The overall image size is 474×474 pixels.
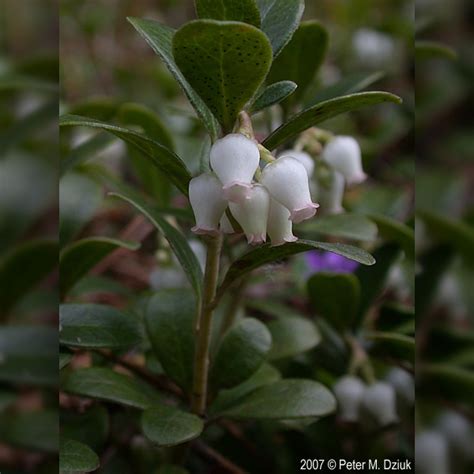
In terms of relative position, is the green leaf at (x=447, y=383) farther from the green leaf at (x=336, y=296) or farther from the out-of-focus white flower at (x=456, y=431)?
the green leaf at (x=336, y=296)

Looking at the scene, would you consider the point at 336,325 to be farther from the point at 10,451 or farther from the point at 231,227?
the point at 10,451

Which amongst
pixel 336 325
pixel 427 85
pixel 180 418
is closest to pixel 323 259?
pixel 336 325

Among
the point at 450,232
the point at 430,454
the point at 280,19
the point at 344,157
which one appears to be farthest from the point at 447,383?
the point at 280,19

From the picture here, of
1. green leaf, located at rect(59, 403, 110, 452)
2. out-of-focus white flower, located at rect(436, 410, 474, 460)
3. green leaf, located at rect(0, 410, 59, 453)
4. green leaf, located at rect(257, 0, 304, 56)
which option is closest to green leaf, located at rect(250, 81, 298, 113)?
green leaf, located at rect(257, 0, 304, 56)

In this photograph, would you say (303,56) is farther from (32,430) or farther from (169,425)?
(32,430)

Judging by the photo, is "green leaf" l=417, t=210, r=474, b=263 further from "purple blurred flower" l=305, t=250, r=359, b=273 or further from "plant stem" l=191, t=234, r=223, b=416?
"plant stem" l=191, t=234, r=223, b=416
